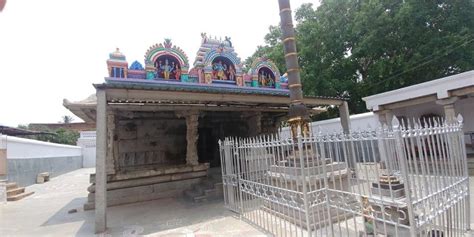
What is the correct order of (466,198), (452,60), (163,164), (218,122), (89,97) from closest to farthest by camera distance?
(466,198), (89,97), (163,164), (218,122), (452,60)

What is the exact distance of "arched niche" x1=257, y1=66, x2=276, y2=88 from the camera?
10016 millimetres

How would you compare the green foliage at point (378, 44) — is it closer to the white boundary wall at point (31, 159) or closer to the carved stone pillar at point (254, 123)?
the carved stone pillar at point (254, 123)

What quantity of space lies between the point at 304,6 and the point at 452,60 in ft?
30.9

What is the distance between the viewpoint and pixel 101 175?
208 inches

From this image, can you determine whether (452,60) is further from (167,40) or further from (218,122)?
(167,40)

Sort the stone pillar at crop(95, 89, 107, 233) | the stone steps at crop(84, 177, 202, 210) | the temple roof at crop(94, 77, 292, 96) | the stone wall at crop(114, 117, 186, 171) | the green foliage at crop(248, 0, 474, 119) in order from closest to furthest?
the stone pillar at crop(95, 89, 107, 233)
the temple roof at crop(94, 77, 292, 96)
the stone steps at crop(84, 177, 202, 210)
the stone wall at crop(114, 117, 186, 171)
the green foliage at crop(248, 0, 474, 119)

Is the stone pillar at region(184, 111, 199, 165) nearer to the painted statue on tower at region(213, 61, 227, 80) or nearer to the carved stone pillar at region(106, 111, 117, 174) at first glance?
the painted statue on tower at region(213, 61, 227, 80)

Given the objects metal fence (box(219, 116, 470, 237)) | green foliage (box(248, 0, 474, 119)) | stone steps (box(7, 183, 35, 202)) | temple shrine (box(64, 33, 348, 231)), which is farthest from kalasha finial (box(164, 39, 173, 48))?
green foliage (box(248, 0, 474, 119))

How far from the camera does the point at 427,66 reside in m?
14.1

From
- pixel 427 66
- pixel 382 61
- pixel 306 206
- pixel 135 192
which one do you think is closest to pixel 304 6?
pixel 382 61

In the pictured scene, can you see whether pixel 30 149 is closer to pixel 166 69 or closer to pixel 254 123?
pixel 166 69

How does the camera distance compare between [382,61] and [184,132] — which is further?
[382,61]

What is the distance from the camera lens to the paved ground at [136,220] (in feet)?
16.5

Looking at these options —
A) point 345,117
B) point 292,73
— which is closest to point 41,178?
point 292,73
